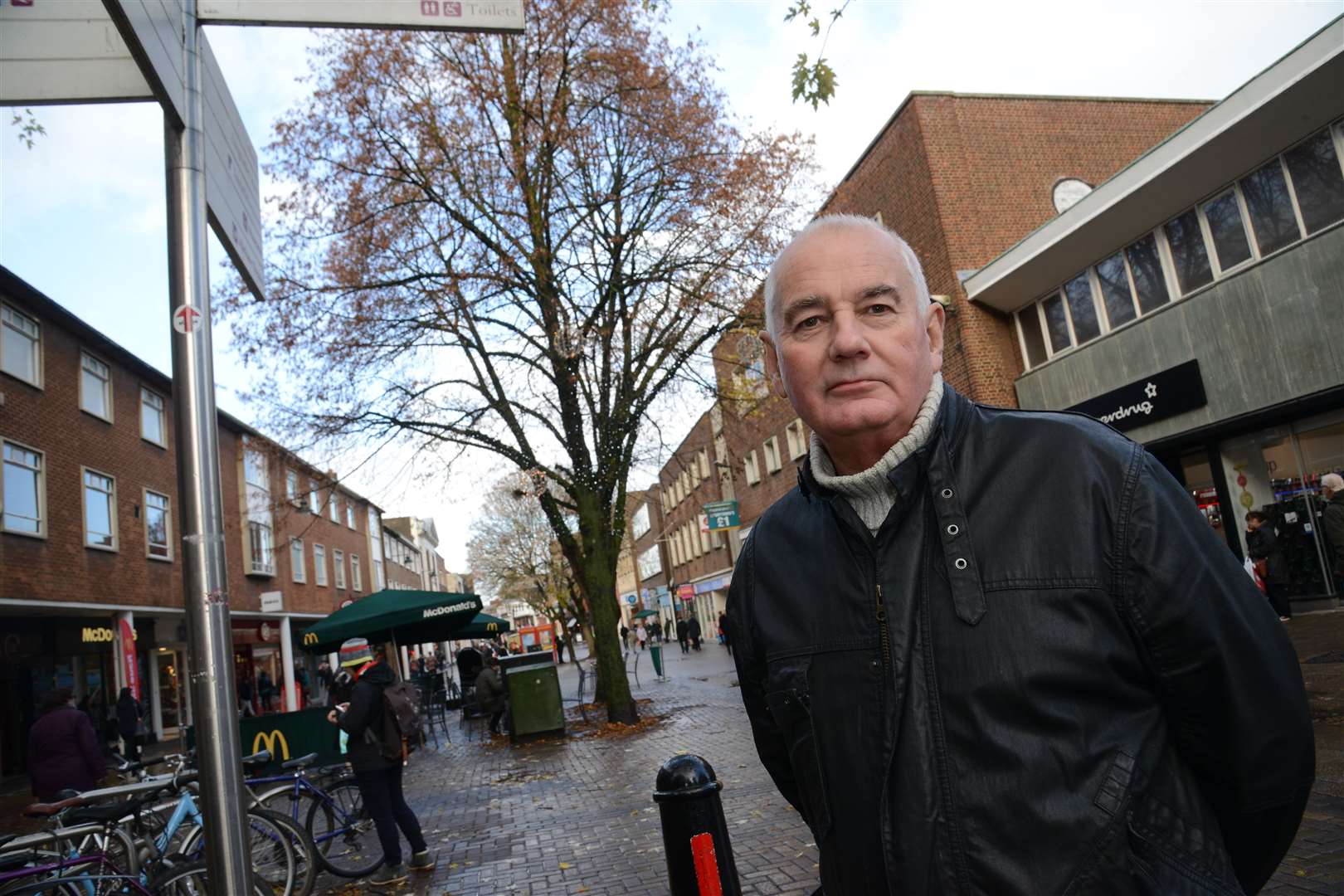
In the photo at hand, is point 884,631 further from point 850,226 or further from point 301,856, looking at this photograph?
point 301,856

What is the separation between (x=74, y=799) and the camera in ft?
20.7

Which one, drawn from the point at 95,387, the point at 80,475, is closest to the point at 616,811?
the point at 80,475

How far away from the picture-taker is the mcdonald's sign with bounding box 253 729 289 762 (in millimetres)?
12978

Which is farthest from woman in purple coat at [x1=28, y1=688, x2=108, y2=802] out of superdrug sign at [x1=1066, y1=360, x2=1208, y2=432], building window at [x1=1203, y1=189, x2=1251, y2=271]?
building window at [x1=1203, y1=189, x2=1251, y2=271]

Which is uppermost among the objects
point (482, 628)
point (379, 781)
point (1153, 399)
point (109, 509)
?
point (109, 509)

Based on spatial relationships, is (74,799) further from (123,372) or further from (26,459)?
(123,372)

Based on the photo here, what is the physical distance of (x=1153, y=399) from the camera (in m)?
17.3

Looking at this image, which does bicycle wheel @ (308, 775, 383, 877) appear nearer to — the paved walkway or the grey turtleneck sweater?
the paved walkway

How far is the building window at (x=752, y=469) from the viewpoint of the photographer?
37881mm

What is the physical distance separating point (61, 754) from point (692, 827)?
8.06 meters

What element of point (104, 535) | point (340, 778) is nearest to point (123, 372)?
point (104, 535)

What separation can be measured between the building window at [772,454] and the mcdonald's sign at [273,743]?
2333cm

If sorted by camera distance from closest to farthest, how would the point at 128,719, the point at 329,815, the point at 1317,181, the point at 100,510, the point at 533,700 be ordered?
the point at 329,815 → the point at 1317,181 → the point at 533,700 → the point at 128,719 → the point at 100,510

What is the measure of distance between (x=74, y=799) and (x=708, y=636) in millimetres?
47779
